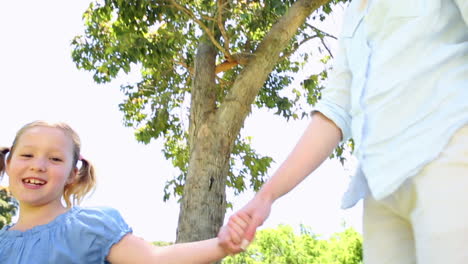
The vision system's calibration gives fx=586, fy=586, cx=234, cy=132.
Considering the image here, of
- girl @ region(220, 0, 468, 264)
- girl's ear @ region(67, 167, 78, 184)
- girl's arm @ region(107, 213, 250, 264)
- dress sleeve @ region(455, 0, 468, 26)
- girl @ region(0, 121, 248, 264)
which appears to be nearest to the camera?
girl @ region(220, 0, 468, 264)

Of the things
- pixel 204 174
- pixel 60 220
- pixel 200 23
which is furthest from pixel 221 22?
pixel 60 220

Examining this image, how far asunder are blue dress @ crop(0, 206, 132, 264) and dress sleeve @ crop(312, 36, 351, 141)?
0.90m

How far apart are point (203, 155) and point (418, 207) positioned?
613cm

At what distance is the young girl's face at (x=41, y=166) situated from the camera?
2115 millimetres

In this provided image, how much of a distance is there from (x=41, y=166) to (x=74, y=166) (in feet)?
0.59

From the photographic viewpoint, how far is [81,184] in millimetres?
2324

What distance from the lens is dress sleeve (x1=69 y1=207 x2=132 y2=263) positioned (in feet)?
6.45

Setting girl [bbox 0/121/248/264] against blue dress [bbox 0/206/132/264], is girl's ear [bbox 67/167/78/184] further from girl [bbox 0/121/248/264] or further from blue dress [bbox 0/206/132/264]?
blue dress [bbox 0/206/132/264]

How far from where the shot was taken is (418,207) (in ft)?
3.72

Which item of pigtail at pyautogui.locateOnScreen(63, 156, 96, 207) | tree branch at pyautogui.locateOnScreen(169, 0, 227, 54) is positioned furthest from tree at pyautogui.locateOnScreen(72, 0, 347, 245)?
pigtail at pyautogui.locateOnScreen(63, 156, 96, 207)

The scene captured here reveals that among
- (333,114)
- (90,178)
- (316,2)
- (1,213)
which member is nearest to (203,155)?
(316,2)

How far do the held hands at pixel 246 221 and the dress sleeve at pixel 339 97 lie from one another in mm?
261

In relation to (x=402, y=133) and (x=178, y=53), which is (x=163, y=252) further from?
(x=178, y=53)

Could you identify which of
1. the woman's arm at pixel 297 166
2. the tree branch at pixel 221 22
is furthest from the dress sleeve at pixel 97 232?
the tree branch at pixel 221 22
